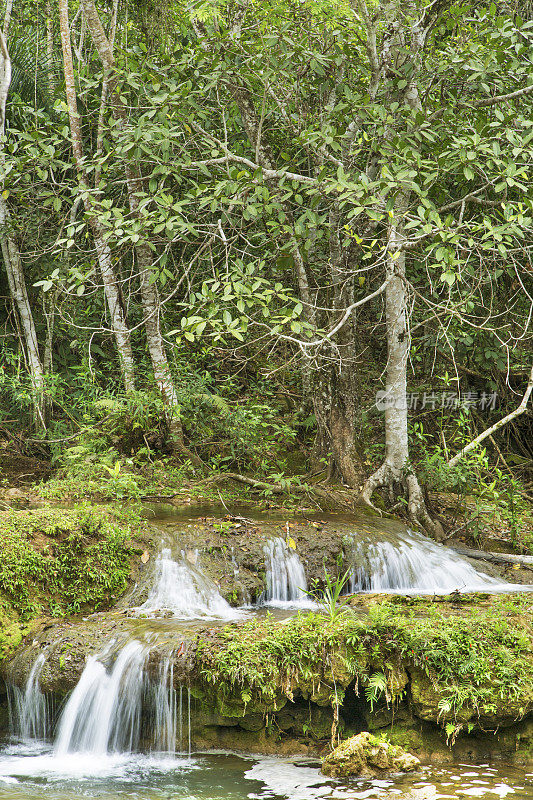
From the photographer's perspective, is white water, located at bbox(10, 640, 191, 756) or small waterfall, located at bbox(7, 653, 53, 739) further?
small waterfall, located at bbox(7, 653, 53, 739)

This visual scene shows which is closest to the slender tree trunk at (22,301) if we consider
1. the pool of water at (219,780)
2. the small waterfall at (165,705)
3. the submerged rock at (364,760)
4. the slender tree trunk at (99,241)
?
the slender tree trunk at (99,241)

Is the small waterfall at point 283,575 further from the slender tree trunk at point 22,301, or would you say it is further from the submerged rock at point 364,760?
the slender tree trunk at point 22,301

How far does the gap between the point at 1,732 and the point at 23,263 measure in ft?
23.1

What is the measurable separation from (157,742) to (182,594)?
145 cm

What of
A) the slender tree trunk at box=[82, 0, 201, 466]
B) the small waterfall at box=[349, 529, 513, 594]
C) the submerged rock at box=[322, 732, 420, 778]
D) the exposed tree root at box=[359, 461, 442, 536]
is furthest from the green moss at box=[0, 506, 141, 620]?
the exposed tree root at box=[359, 461, 442, 536]

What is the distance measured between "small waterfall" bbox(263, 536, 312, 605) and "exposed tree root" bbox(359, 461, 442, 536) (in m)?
1.69

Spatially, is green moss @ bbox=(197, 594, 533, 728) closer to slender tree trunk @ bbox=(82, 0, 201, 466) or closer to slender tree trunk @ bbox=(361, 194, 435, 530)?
slender tree trunk @ bbox=(361, 194, 435, 530)

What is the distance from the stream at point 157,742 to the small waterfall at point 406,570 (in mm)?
747

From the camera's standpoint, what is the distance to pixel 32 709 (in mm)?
4773

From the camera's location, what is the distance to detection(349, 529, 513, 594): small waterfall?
6562 mm

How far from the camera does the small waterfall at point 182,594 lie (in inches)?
221

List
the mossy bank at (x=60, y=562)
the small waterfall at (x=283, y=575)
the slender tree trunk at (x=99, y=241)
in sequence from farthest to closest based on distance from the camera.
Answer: the slender tree trunk at (x=99, y=241)
the small waterfall at (x=283, y=575)
the mossy bank at (x=60, y=562)

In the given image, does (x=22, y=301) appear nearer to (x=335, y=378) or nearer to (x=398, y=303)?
(x=335, y=378)

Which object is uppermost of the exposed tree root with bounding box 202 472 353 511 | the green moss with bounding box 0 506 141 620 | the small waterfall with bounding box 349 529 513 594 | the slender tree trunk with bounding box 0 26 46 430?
the slender tree trunk with bounding box 0 26 46 430
